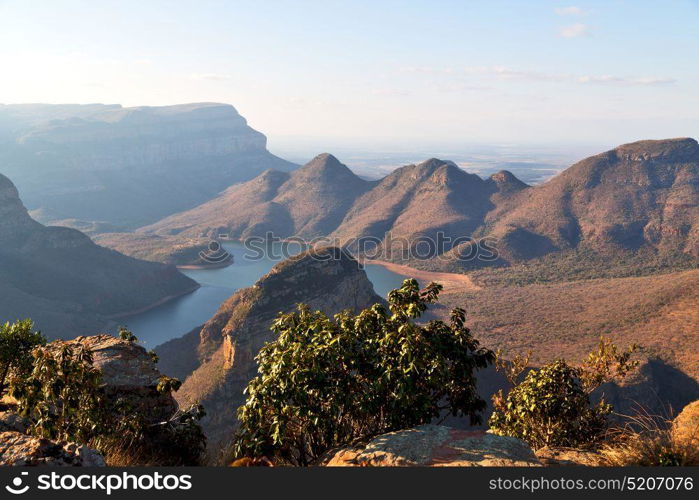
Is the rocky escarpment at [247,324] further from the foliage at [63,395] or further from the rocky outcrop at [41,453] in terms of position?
the rocky outcrop at [41,453]

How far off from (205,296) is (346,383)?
114 meters

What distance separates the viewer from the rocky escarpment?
165 feet

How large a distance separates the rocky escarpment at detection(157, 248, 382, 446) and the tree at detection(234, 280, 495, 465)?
1465 inches

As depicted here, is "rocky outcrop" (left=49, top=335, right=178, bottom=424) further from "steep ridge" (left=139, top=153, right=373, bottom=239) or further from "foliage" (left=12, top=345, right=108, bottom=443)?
"steep ridge" (left=139, top=153, right=373, bottom=239)

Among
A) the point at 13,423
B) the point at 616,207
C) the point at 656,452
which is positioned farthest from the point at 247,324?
the point at 616,207

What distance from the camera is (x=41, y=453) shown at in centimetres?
690

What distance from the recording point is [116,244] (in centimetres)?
15012

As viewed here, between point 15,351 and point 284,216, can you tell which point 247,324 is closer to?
point 15,351

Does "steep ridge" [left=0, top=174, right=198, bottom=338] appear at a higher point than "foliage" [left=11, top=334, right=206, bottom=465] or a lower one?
lower

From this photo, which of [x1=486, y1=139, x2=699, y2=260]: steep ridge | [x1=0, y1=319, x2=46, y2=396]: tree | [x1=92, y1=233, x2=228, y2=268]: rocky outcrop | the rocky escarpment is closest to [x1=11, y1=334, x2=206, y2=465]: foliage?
[x1=0, y1=319, x2=46, y2=396]: tree

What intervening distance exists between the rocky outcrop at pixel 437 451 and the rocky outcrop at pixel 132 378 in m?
5.77

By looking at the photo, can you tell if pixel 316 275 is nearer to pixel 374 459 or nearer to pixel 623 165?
pixel 374 459

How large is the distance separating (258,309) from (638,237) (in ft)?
345

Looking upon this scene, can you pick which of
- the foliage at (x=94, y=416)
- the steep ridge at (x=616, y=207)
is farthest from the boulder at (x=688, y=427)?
the steep ridge at (x=616, y=207)
